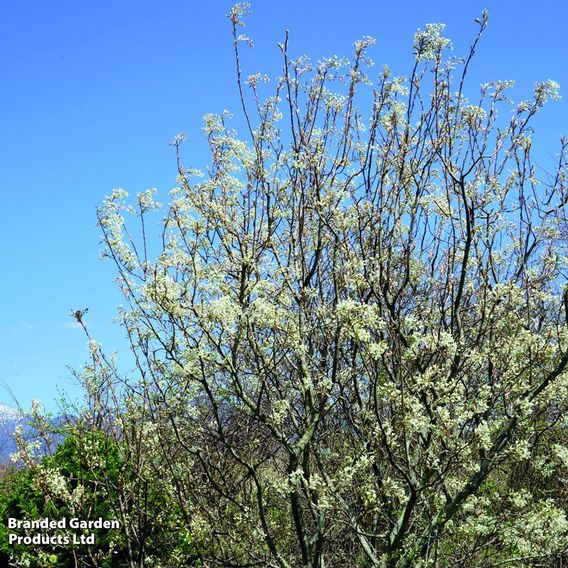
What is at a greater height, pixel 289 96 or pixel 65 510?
pixel 289 96

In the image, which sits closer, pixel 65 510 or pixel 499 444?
pixel 499 444

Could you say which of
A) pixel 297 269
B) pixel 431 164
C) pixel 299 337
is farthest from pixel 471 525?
pixel 431 164

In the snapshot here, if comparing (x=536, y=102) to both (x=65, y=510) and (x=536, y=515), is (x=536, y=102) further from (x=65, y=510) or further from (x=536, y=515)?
(x=65, y=510)

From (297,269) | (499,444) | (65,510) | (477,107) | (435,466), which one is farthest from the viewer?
(65,510)

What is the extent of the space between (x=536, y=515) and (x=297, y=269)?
2940 millimetres

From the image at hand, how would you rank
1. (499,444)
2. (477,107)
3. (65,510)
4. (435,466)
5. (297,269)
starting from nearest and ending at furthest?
(435,466), (499,444), (297,269), (477,107), (65,510)

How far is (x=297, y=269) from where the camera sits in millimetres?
6316

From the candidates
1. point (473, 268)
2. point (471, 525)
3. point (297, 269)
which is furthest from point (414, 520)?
point (473, 268)

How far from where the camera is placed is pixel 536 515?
19.2 feet

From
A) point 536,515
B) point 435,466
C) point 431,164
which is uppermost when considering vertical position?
point 431,164

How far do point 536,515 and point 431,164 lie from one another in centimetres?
327

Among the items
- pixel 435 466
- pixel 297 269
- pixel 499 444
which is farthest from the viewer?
pixel 297 269

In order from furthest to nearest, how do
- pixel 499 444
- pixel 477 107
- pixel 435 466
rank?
1. pixel 477 107
2. pixel 499 444
3. pixel 435 466

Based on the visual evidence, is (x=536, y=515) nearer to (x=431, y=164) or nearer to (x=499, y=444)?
(x=499, y=444)
